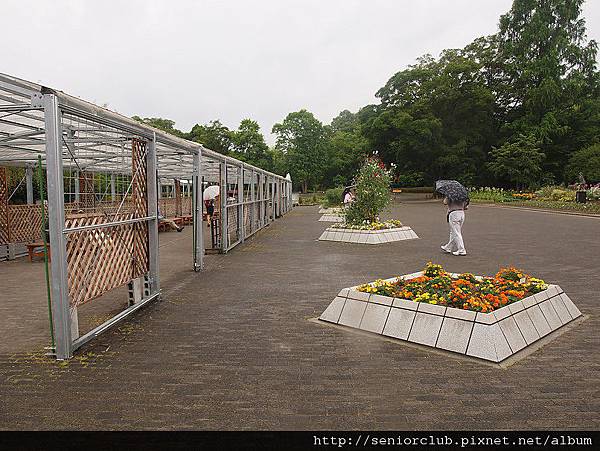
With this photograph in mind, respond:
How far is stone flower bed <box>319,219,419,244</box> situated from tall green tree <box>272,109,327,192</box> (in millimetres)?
40258

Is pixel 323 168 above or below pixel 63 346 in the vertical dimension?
above

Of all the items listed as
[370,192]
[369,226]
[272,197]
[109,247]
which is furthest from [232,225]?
[272,197]

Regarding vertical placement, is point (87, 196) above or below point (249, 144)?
below

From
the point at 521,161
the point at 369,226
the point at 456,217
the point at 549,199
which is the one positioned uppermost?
the point at 521,161

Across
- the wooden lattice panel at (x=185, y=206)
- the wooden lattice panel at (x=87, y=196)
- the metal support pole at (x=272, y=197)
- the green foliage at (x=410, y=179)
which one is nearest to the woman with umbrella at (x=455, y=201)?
the wooden lattice panel at (x=87, y=196)

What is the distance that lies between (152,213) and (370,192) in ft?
26.9

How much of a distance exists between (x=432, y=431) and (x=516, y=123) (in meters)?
47.9

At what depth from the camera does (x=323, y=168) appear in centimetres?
5566

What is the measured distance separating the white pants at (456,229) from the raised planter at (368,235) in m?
2.37

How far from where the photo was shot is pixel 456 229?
1070cm

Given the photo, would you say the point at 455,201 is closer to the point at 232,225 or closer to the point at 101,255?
the point at 232,225

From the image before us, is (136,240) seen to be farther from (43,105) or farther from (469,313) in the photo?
(469,313)

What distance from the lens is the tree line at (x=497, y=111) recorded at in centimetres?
4309
